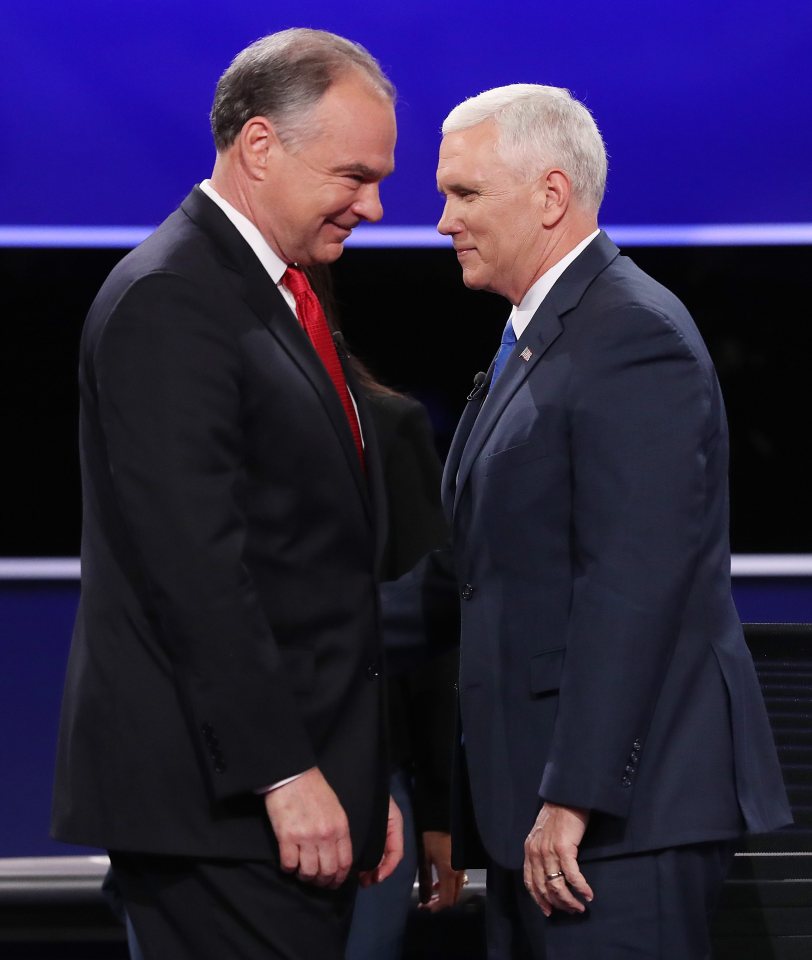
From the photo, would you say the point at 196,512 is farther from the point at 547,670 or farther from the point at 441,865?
the point at 441,865

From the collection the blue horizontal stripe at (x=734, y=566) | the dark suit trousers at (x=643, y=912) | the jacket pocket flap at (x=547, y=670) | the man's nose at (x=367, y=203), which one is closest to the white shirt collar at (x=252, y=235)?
the man's nose at (x=367, y=203)

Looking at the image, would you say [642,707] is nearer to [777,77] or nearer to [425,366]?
[425,366]

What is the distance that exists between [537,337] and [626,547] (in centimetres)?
30

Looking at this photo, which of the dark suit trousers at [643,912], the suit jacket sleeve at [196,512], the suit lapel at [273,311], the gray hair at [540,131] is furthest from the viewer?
the gray hair at [540,131]

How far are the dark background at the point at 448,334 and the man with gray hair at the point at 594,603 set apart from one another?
122 cm

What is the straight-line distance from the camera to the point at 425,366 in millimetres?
2936

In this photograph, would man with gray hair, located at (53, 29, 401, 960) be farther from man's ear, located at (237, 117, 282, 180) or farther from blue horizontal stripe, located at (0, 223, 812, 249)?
blue horizontal stripe, located at (0, 223, 812, 249)

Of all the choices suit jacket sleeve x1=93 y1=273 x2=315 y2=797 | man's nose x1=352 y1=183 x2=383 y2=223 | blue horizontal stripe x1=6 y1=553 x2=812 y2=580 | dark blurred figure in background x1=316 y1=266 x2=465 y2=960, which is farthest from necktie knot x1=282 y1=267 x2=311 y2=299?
blue horizontal stripe x1=6 y1=553 x2=812 y2=580

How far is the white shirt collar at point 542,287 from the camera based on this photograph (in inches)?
66.6

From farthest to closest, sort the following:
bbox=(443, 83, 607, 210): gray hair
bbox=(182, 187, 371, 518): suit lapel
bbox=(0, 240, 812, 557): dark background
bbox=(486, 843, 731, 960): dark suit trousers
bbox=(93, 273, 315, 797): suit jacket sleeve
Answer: bbox=(0, 240, 812, 557): dark background
bbox=(443, 83, 607, 210): gray hair
bbox=(486, 843, 731, 960): dark suit trousers
bbox=(182, 187, 371, 518): suit lapel
bbox=(93, 273, 315, 797): suit jacket sleeve

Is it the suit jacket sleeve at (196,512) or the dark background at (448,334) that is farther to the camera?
the dark background at (448,334)

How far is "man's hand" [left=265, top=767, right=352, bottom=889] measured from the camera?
4.51 ft

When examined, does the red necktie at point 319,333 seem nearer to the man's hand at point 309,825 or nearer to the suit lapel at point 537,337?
the suit lapel at point 537,337

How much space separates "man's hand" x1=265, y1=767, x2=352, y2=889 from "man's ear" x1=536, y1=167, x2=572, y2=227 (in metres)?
0.76
